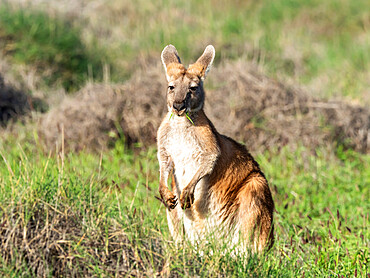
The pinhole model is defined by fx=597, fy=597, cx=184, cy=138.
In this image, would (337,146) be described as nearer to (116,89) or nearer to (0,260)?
(116,89)

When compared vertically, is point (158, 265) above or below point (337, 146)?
above

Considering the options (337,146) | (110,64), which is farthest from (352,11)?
(337,146)

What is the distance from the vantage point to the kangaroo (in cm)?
412

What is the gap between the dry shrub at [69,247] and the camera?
360 centimetres

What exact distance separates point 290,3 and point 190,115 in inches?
410

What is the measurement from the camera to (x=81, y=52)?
10.3m

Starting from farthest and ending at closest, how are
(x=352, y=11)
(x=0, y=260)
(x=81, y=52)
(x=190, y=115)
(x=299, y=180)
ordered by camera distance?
(x=352, y=11) < (x=81, y=52) < (x=299, y=180) < (x=190, y=115) < (x=0, y=260)

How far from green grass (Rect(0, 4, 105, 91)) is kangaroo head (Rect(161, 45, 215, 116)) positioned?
17.4 ft

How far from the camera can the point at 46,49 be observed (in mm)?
9664

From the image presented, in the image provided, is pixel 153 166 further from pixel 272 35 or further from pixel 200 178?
pixel 272 35

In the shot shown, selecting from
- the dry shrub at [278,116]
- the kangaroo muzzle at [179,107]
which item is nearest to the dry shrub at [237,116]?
the dry shrub at [278,116]

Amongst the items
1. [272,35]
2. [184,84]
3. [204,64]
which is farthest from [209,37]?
[184,84]

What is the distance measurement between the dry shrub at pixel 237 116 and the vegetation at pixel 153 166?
195mm

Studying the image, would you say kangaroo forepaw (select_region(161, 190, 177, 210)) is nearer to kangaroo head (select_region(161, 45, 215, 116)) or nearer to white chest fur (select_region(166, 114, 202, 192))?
white chest fur (select_region(166, 114, 202, 192))
